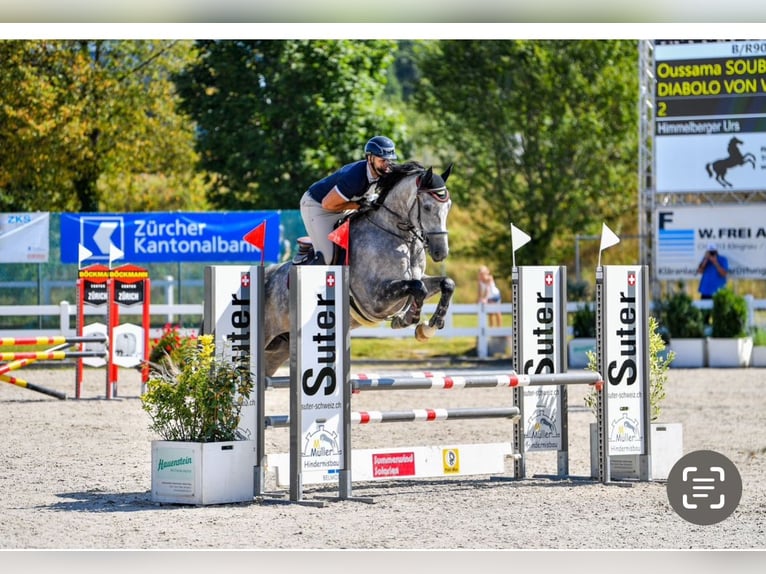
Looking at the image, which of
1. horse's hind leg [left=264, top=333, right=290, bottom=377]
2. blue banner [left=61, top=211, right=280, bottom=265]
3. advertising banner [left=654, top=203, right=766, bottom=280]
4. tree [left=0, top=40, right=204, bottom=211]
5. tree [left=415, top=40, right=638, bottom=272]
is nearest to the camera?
horse's hind leg [left=264, top=333, right=290, bottom=377]

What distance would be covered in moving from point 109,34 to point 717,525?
11.9ft

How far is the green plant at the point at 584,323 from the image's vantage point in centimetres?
1585

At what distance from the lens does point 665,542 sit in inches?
198

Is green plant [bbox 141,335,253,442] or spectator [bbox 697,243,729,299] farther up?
spectator [bbox 697,243,729,299]

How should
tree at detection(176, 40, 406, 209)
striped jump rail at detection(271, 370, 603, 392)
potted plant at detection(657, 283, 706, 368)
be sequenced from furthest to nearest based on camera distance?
tree at detection(176, 40, 406, 209) < potted plant at detection(657, 283, 706, 368) < striped jump rail at detection(271, 370, 603, 392)

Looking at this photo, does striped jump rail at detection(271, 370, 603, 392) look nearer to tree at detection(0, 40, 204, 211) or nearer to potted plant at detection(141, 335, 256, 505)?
potted plant at detection(141, 335, 256, 505)

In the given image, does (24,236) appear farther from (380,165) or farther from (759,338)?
(380,165)

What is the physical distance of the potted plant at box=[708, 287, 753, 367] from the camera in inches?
621

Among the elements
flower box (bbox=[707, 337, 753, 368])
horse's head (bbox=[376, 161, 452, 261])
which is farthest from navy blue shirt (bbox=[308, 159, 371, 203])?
flower box (bbox=[707, 337, 753, 368])

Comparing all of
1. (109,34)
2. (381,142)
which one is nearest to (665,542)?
(381,142)

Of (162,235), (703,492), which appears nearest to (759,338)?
(162,235)

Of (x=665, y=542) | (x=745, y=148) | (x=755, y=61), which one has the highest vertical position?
(x=755, y=61)

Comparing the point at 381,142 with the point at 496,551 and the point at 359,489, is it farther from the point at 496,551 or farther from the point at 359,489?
the point at 496,551

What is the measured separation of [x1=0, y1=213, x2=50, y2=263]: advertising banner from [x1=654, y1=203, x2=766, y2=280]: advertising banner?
338 inches
